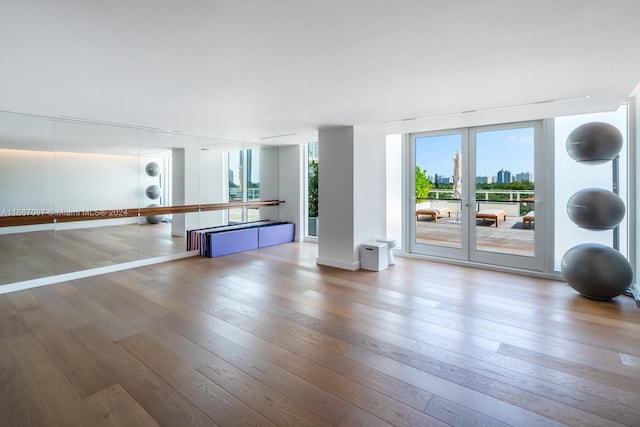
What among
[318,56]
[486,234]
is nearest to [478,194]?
[486,234]

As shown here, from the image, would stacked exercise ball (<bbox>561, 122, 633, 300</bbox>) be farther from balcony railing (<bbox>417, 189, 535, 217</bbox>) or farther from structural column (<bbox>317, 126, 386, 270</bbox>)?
structural column (<bbox>317, 126, 386, 270</bbox>)

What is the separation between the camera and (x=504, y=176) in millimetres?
5234

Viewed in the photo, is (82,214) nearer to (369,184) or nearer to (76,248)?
(76,248)

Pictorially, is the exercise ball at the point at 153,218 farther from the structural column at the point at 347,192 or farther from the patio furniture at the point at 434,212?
the patio furniture at the point at 434,212

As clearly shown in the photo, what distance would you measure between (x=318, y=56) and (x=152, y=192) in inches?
183

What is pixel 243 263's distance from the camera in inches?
226

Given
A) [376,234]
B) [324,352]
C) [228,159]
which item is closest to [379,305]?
[324,352]

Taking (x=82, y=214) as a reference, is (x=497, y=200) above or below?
above

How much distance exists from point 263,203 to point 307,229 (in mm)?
1330

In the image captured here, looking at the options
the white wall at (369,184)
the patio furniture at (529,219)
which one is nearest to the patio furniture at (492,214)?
the patio furniture at (529,219)

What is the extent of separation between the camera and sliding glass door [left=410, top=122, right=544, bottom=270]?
16.6 feet

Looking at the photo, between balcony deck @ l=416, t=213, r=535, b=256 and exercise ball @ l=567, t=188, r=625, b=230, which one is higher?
exercise ball @ l=567, t=188, r=625, b=230

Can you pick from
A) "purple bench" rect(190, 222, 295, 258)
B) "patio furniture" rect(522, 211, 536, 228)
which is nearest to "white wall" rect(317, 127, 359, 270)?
"purple bench" rect(190, 222, 295, 258)

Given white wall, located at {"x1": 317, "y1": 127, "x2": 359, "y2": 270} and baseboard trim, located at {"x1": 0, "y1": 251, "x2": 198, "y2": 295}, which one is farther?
white wall, located at {"x1": 317, "y1": 127, "x2": 359, "y2": 270}
